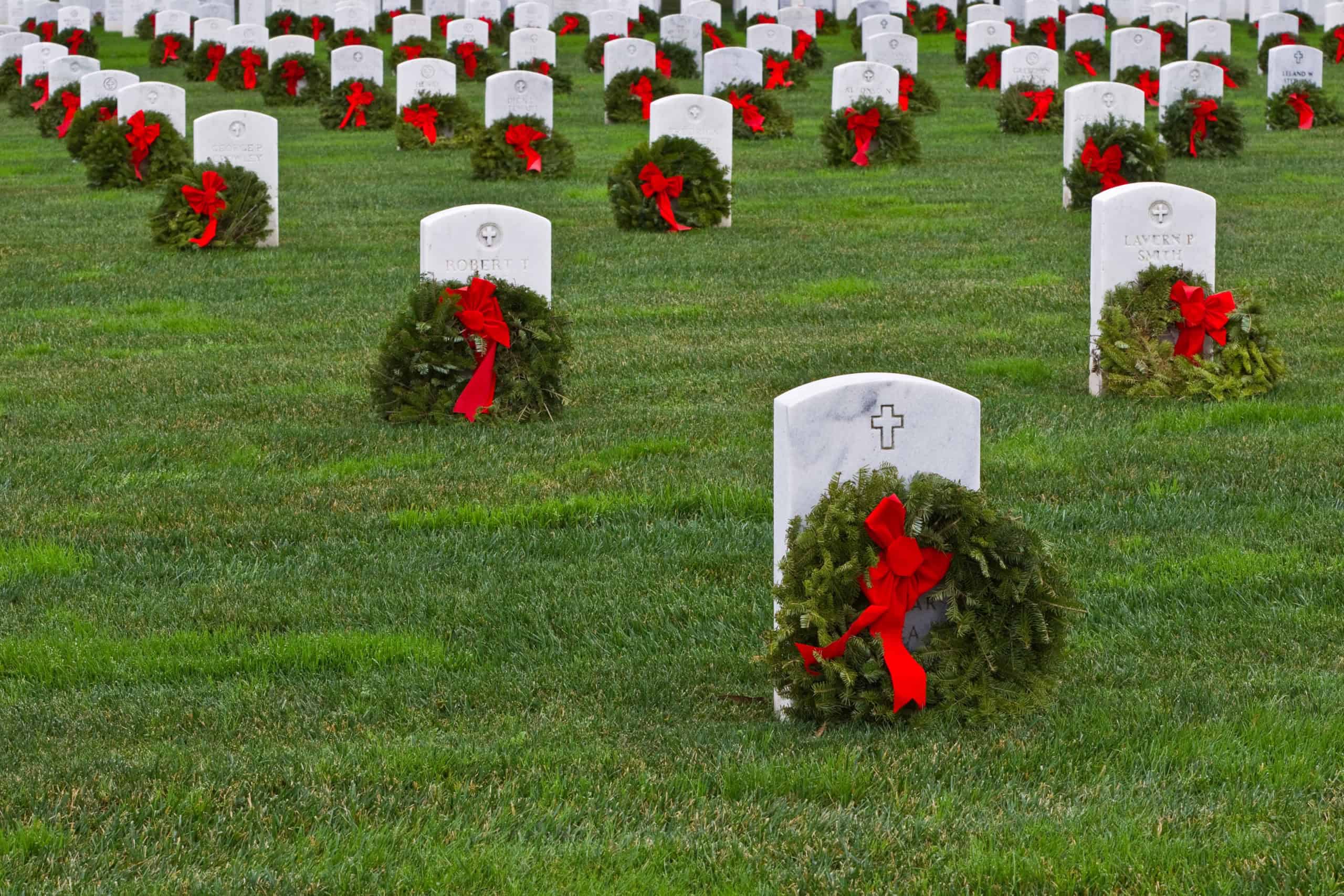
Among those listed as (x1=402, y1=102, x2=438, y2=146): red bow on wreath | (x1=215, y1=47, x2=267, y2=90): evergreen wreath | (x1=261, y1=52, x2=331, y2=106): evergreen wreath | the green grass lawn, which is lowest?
the green grass lawn

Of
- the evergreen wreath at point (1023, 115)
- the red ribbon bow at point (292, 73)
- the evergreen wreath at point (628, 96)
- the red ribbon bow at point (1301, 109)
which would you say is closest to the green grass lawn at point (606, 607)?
the evergreen wreath at point (1023, 115)

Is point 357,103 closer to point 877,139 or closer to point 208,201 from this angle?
point 877,139

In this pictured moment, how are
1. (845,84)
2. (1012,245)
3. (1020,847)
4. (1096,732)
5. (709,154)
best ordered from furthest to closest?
(845,84)
(709,154)
(1012,245)
(1096,732)
(1020,847)

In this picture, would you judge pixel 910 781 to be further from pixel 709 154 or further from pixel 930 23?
pixel 930 23

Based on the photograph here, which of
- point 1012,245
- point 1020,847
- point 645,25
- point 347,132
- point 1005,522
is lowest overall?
point 1020,847

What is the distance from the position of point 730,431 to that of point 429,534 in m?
1.92

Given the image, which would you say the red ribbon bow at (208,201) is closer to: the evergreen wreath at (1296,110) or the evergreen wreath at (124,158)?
the evergreen wreath at (124,158)

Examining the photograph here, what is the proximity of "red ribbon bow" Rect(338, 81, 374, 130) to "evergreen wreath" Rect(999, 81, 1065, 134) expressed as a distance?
315 inches

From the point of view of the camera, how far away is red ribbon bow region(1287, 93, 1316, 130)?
826 inches

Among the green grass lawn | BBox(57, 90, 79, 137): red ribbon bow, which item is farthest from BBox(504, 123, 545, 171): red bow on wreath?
BBox(57, 90, 79, 137): red ribbon bow

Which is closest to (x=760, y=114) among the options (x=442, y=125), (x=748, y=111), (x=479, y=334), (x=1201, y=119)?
(x=748, y=111)

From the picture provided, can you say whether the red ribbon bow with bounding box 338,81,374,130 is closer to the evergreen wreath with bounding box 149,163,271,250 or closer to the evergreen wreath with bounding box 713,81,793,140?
the evergreen wreath with bounding box 713,81,793,140

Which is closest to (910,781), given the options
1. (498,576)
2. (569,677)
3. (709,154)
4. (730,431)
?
(569,677)

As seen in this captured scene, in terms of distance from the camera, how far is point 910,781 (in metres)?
4.19
